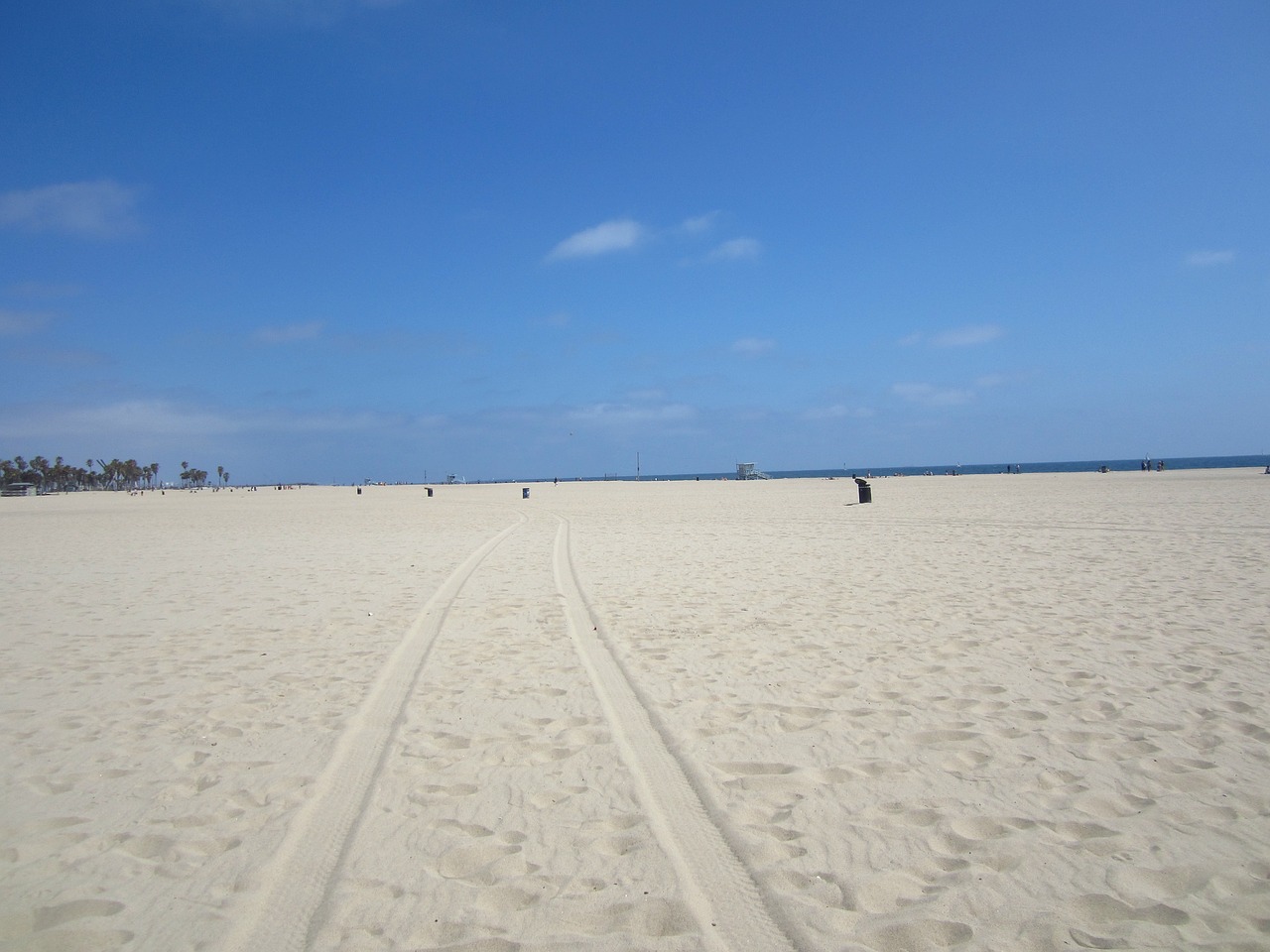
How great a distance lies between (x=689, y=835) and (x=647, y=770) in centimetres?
78

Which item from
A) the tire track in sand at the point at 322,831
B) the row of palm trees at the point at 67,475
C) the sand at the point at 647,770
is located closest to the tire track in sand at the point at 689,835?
the sand at the point at 647,770

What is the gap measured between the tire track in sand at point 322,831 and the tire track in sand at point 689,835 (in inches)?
65.3

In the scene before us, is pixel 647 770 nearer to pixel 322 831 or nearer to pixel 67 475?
pixel 322 831

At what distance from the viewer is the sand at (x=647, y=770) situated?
9.72ft

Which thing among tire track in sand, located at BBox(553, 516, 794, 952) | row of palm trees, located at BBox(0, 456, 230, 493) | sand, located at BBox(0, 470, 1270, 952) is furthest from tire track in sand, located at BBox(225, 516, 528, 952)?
row of palm trees, located at BBox(0, 456, 230, 493)

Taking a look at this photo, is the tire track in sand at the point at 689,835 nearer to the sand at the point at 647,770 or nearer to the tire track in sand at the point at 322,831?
the sand at the point at 647,770

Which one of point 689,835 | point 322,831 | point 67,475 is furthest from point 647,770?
point 67,475

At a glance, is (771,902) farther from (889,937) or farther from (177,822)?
(177,822)

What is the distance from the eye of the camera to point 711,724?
5.01m

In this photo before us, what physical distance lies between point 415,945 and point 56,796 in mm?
2931

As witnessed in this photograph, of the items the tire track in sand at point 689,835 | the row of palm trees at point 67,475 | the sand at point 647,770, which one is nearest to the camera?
the tire track in sand at point 689,835

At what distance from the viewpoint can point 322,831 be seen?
3.64 m

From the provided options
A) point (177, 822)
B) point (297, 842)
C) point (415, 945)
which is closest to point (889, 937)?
point (415, 945)

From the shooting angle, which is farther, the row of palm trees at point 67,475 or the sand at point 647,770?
the row of palm trees at point 67,475
